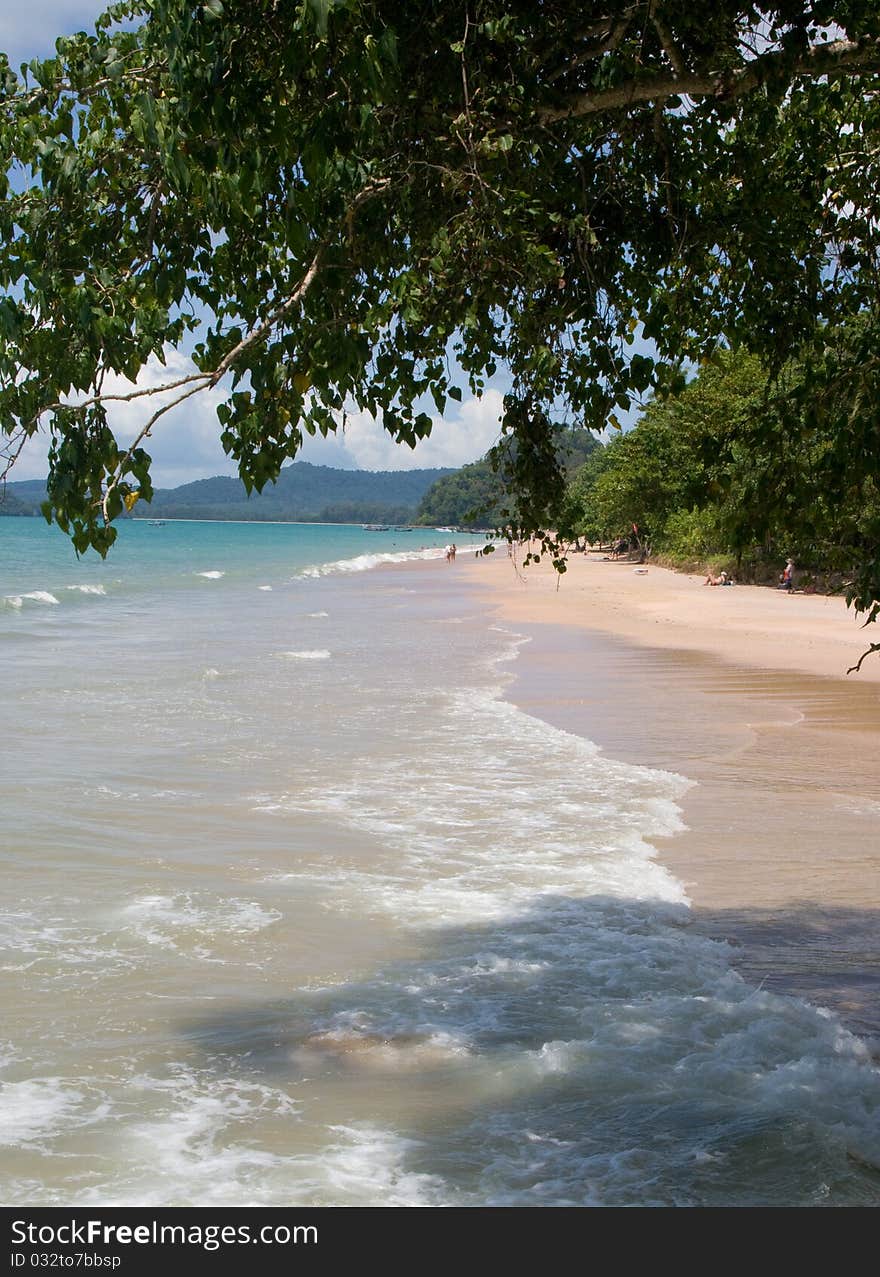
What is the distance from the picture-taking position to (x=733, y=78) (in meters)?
4.95

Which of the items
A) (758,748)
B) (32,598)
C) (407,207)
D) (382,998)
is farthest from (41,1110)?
(32,598)

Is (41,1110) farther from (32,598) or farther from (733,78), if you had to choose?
(32,598)

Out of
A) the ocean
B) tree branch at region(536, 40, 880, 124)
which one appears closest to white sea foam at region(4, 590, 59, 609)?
the ocean

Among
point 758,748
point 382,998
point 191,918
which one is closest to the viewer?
point 382,998

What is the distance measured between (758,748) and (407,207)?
10.4 meters

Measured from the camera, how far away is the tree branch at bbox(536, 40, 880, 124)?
4832 millimetres

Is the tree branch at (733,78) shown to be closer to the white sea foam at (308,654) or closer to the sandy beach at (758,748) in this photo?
the sandy beach at (758,748)

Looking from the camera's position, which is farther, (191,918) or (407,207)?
(191,918)

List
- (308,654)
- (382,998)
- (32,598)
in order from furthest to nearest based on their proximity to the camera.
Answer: (32,598) < (308,654) < (382,998)

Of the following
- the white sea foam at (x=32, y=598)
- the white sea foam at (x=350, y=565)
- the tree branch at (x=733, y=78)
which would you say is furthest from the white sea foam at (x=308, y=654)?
the white sea foam at (x=350, y=565)

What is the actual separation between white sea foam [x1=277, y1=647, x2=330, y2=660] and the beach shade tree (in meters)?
18.2

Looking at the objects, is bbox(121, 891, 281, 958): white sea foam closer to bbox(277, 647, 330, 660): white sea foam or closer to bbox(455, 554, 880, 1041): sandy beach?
bbox(455, 554, 880, 1041): sandy beach

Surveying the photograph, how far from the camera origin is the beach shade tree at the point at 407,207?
165 inches

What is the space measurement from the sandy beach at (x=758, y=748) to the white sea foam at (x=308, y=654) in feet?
13.3
